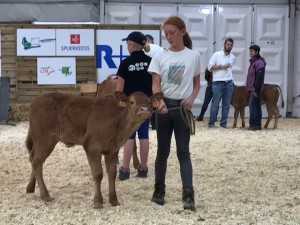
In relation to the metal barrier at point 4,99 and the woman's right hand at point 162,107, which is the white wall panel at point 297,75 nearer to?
the metal barrier at point 4,99

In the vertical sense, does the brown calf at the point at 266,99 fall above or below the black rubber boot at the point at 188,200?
above

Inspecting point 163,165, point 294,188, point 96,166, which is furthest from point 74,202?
point 294,188

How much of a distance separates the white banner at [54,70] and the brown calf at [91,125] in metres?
8.03

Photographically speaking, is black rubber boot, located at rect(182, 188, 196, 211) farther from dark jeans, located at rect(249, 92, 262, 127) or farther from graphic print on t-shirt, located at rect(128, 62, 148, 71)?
dark jeans, located at rect(249, 92, 262, 127)

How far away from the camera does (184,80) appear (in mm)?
4977

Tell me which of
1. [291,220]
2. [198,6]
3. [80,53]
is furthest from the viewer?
[198,6]

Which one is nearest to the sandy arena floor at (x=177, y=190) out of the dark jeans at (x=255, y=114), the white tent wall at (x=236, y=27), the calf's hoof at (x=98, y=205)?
the calf's hoof at (x=98, y=205)

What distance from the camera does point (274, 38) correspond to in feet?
48.8

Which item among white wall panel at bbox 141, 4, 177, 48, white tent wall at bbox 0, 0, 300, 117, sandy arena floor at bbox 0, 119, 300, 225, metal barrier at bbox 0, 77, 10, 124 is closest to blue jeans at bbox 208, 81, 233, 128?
white tent wall at bbox 0, 0, 300, 117

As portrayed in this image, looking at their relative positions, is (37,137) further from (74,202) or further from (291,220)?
(291,220)

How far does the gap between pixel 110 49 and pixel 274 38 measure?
449cm

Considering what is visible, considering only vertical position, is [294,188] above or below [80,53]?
below

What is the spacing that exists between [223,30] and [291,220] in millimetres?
10545

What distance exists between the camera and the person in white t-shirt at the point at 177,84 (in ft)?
16.2
